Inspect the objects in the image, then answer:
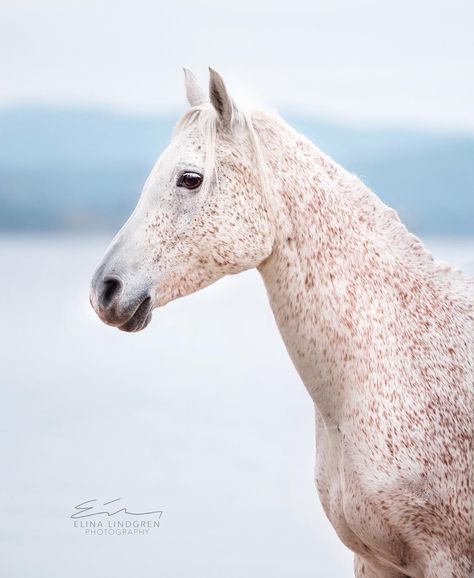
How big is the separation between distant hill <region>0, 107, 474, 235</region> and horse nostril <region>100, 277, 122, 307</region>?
4680mm

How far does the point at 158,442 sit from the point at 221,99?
2.21 metres

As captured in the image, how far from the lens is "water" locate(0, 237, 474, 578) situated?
2.34 metres

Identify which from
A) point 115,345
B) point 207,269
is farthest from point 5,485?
point 115,345

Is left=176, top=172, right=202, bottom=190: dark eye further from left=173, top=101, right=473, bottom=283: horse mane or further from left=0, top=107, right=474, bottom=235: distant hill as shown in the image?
left=0, top=107, right=474, bottom=235: distant hill

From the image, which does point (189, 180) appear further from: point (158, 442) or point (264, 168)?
point (158, 442)

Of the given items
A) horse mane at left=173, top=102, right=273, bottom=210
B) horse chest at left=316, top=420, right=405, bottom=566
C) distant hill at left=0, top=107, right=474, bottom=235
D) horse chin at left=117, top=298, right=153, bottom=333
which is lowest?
horse chest at left=316, top=420, right=405, bottom=566

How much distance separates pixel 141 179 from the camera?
19.7 ft

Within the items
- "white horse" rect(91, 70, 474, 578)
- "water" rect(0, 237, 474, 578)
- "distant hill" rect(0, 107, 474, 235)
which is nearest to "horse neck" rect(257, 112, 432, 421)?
"white horse" rect(91, 70, 474, 578)

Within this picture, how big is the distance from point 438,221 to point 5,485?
372 centimetres

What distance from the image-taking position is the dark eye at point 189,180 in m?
1.14

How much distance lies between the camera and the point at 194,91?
1234 mm
